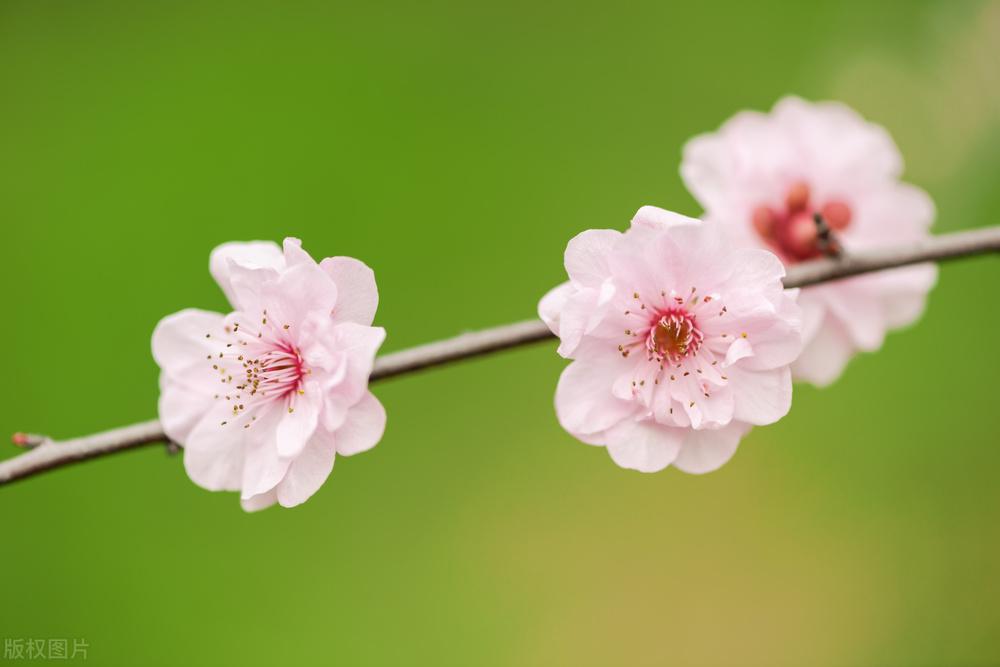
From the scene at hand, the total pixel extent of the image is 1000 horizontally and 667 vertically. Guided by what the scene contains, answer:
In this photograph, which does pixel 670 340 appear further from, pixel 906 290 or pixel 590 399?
pixel 906 290

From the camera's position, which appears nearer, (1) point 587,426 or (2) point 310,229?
(1) point 587,426

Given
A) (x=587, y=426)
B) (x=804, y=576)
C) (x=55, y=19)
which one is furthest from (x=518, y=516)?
(x=55, y=19)

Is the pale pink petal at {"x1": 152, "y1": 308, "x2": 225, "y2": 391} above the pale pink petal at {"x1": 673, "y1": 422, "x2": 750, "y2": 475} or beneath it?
above

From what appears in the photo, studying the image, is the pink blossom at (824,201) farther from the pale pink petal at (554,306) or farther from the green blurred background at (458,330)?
the green blurred background at (458,330)

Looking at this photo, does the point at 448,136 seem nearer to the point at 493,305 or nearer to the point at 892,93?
the point at 493,305

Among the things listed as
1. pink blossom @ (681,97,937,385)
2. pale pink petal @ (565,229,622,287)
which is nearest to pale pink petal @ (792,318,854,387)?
pink blossom @ (681,97,937,385)

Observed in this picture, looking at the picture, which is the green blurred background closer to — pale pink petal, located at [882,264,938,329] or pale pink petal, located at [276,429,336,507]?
pale pink petal, located at [882,264,938,329]

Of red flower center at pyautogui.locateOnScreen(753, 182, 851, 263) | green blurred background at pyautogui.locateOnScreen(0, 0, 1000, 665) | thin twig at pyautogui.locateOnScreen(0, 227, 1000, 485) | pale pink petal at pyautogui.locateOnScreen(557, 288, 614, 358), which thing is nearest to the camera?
pale pink petal at pyautogui.locateOnScreen(557, 288, 614, 358)

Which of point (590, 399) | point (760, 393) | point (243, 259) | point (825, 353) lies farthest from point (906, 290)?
point (243, 259)
